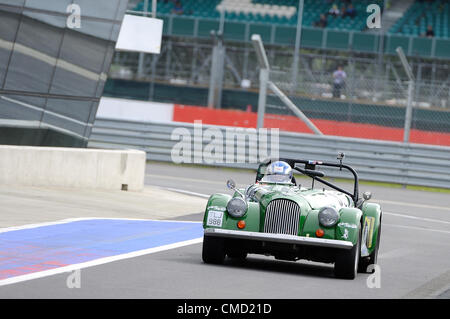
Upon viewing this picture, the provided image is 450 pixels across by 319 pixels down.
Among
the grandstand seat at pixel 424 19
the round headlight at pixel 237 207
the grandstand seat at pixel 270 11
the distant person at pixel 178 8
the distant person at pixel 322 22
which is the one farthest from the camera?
the distant person at pixel 178 8

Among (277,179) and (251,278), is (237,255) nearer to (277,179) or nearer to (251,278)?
(277,179)

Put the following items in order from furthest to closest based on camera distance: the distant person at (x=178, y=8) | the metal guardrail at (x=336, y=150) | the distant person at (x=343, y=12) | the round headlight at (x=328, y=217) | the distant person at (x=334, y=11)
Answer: the distant person at (x=178, y=8), the distant person at (x=343, y=12), the distant person at (x=334, y=11), the metal guardrail at (x=336, y=150), the round headlight at (x=328, y=217)

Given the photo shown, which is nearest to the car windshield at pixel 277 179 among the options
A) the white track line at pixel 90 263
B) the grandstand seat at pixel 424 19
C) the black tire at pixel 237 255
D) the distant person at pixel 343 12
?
the black tire at pixel 237 255

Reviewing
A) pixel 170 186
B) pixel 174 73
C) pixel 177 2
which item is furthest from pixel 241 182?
pixel 177 2

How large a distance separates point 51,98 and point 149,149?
9.13 metres

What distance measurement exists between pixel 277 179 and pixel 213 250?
3.94 ft

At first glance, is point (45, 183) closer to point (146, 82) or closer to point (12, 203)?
point (12, 203)

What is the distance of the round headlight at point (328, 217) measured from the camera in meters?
10.5

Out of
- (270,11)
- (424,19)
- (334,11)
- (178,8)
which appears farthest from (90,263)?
(178,8)

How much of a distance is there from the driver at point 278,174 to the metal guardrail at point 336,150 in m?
14.7

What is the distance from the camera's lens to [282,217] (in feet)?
34.7

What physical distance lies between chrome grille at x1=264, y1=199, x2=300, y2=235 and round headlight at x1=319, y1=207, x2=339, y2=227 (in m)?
0.24

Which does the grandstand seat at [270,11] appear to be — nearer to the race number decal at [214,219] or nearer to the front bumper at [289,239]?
the race number decal at [214,219]

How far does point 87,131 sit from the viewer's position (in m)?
20.4
